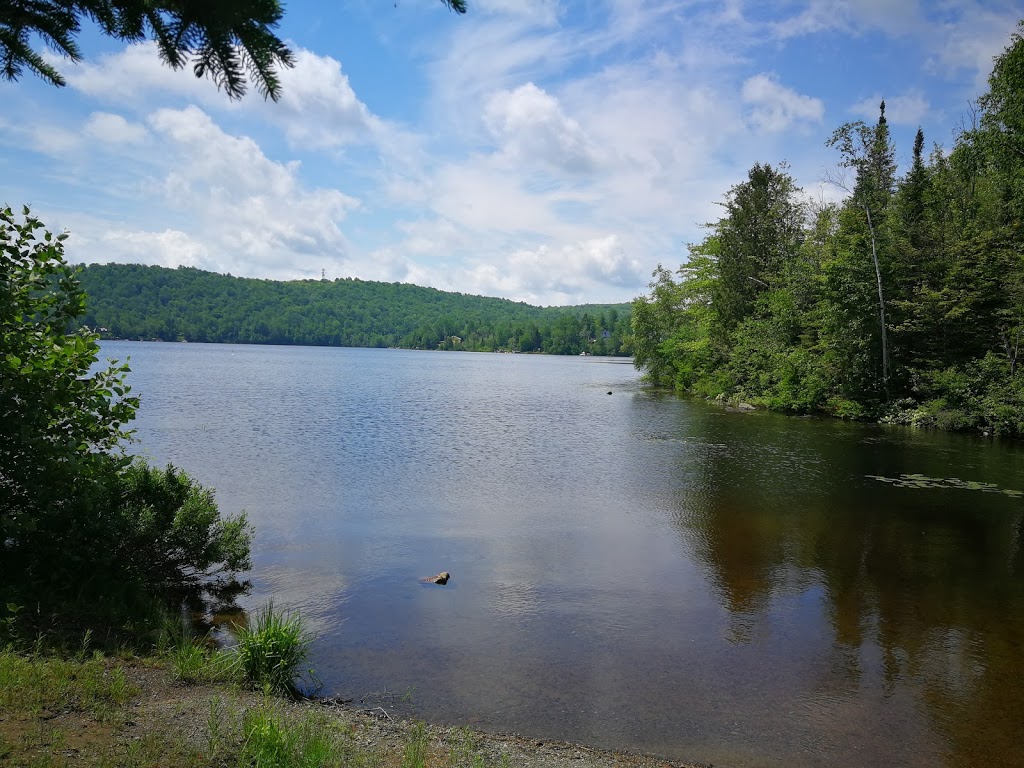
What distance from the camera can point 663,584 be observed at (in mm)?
11961

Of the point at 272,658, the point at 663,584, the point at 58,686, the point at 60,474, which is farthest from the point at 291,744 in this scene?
the point at 663,584

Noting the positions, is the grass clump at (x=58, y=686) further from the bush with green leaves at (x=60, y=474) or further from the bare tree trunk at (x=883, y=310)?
the bare tree trunk at (x=883, y=310)

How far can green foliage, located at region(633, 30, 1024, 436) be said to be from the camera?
3036cm

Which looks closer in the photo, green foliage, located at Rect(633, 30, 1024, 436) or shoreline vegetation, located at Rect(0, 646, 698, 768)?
shoreline vegetation, located at Rect(0, 646, 698, 768)

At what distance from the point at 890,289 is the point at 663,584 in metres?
32.0

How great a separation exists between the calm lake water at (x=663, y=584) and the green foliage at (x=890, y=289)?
7.99 metres

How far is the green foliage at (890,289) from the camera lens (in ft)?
99.6

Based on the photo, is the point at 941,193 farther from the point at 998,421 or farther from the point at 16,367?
the point at 16,367

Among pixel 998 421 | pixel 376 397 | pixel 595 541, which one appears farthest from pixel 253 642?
pixel 376 397

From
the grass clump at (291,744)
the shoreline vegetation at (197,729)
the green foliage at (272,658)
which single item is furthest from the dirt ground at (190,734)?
the green foliage at (272,658)

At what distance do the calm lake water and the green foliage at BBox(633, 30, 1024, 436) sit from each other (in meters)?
7.99

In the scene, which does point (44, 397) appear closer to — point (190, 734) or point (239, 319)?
point (190, 734)

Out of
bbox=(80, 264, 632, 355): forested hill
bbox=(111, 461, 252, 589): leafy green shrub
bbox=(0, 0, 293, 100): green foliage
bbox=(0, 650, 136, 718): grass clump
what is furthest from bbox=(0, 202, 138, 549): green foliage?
bbox=(80, 264, 632, 355): forested hill

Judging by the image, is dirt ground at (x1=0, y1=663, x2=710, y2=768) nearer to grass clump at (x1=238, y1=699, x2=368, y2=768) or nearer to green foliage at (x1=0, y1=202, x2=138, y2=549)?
grass clump at (x1=238, y1=699, x2=368, y2=768)
